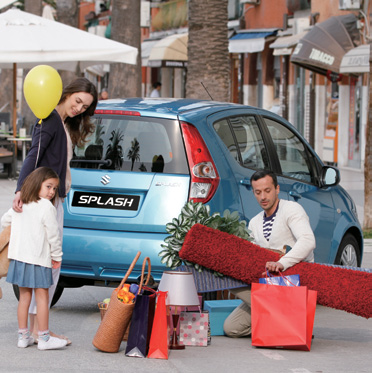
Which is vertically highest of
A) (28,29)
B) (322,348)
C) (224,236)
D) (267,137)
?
(28,29)

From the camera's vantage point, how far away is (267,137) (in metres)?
9.14

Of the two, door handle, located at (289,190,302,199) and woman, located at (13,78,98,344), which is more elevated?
woman, located at (13,78,98,344)

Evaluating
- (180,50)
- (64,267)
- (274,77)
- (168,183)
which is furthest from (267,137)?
(180,50)

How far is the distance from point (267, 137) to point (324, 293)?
6.45 ft

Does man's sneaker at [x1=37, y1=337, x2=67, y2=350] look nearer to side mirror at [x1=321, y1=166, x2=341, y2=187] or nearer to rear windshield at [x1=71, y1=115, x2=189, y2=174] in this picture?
rear windshield at [x1=71, y1=115, x2=189, y2=174]

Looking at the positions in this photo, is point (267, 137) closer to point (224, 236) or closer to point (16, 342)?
point (224, 236)

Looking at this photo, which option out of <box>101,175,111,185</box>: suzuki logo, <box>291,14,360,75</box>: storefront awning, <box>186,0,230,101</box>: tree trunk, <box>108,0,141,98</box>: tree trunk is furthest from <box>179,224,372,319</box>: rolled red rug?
<box>291,14,360,75</box>: storefront awning

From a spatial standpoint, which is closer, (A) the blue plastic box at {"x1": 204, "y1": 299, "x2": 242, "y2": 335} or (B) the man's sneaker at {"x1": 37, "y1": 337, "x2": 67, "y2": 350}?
(B) the man's sneaker at {"x1": 37, "y1": 337, "x2": 67, "y2": 350}

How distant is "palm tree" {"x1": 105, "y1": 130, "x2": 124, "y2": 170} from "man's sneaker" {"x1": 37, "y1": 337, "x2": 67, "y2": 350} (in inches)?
61.5

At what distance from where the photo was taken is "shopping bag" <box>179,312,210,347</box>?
737 centimetres

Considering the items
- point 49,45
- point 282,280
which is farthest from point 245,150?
point 49,45

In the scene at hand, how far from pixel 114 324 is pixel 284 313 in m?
1.08

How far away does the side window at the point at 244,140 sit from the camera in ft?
28.0

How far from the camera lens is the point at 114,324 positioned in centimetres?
701
